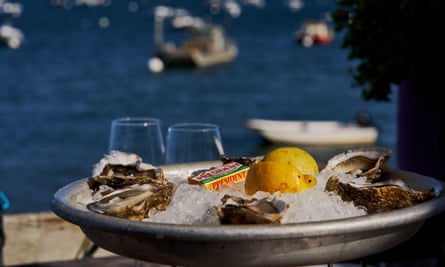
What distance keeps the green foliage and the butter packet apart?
8.38 ft

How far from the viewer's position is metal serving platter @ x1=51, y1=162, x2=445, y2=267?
1.68 m

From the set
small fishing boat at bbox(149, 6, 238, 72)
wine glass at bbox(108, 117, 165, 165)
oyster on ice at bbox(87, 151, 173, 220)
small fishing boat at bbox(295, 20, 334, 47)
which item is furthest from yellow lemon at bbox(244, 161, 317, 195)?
small fishing boat at bbox(295, 20, 334, 47)

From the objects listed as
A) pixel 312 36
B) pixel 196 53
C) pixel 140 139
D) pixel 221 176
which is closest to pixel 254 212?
pixel 221 176

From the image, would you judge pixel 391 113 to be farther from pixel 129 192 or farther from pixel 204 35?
pixel 129 192

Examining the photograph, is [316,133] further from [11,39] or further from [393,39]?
[11,39]

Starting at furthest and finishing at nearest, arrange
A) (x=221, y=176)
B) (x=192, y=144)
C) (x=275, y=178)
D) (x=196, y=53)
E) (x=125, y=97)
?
(x=196, y=53), (x=125, y=97), (x=192, y=144), (x=221, y=176), (x=275, y=178)

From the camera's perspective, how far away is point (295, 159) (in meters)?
2.22

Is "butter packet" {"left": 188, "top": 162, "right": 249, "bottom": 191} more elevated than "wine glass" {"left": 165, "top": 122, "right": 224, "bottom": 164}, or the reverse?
"butter packet" {"left": 188, "top": 162, "right": 249, "bottom": 191}

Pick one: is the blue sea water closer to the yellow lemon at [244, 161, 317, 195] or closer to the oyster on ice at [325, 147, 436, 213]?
the oyster on ice at [325, 147, 436, 213]

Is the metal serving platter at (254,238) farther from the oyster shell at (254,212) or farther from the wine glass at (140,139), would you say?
the wine glass at (140,139)

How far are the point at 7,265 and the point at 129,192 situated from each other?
12.2 feet

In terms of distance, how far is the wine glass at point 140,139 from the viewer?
2771mm

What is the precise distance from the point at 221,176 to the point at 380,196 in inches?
17.4

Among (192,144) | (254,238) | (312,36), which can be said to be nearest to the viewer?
(254,238)
